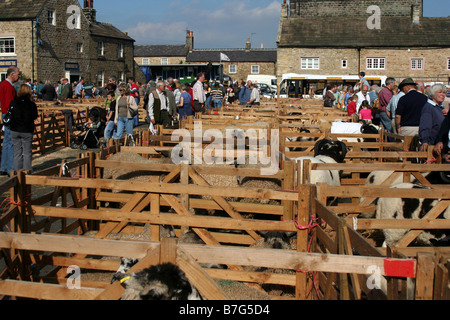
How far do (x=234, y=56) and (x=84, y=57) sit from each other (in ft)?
98.2

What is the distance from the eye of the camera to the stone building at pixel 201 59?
6412 centimetres

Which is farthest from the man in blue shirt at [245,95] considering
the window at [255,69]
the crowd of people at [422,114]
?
the window at [255,69]

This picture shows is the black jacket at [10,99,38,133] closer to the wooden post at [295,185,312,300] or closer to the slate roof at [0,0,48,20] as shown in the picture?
the wooden post at [295,185,312,300]

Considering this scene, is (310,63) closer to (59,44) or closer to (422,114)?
(59,44)

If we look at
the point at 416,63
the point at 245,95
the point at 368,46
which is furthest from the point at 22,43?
the point at 416,63

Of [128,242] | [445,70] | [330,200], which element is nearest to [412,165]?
[330,200]

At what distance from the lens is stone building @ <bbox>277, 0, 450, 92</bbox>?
48.2 metres

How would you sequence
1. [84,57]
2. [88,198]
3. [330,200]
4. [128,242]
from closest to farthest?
[128,242] → [88,198] → [330,200] → [84,57]

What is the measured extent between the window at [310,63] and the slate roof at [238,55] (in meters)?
18.7

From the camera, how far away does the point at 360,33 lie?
5141cm

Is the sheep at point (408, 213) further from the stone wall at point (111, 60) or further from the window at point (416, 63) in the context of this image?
the window at point (416, 63)

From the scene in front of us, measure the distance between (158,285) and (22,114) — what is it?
7775 mm
